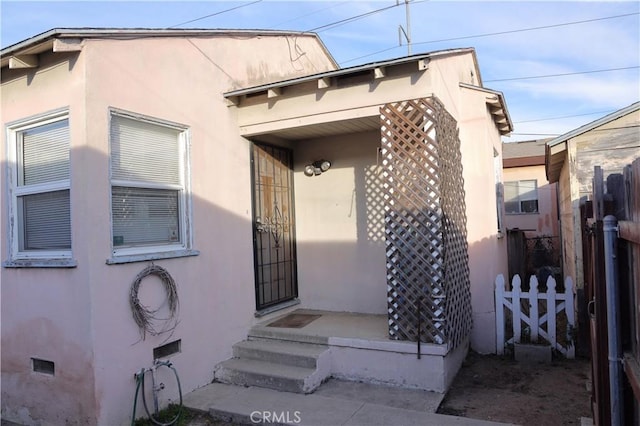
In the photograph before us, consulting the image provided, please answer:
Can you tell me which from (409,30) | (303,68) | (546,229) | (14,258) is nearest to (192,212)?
(14,258)

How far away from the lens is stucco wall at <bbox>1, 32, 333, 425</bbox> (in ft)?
13.3

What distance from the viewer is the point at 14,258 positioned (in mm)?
4602

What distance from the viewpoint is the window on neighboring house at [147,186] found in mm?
4422

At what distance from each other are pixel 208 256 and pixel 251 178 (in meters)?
1.38

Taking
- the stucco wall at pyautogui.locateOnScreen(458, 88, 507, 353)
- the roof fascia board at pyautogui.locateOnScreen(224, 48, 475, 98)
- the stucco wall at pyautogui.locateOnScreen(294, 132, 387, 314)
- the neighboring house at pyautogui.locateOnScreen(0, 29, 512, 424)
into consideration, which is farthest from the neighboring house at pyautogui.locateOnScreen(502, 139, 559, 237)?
the roof fascia board at pyautogui.locateOnScreen(224, 48, 475, 98)

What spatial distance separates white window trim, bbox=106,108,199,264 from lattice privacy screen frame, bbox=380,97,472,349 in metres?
2.28

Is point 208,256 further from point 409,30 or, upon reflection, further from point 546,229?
point 546,229

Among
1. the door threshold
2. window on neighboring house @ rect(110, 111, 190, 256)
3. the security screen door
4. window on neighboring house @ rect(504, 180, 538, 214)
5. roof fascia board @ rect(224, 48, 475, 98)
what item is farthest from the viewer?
window on neighboring house @ rect(504, 180, 538, 214)

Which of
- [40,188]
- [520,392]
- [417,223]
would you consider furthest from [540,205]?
[40,188]

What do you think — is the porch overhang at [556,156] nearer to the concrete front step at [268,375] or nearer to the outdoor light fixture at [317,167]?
the outdoor light fixture at [317,167]

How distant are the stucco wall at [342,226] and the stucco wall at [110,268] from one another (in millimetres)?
1555

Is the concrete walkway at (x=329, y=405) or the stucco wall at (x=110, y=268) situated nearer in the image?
the stucco wall at (x=110, y=268)

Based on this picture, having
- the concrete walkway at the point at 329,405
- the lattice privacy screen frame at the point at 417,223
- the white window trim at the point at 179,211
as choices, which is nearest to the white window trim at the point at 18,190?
the white window trim at the point at 179,211

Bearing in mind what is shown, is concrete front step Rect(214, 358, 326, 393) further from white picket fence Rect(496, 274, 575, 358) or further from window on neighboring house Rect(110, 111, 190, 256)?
white picket fence Rect(496, 274, 575, 358)
